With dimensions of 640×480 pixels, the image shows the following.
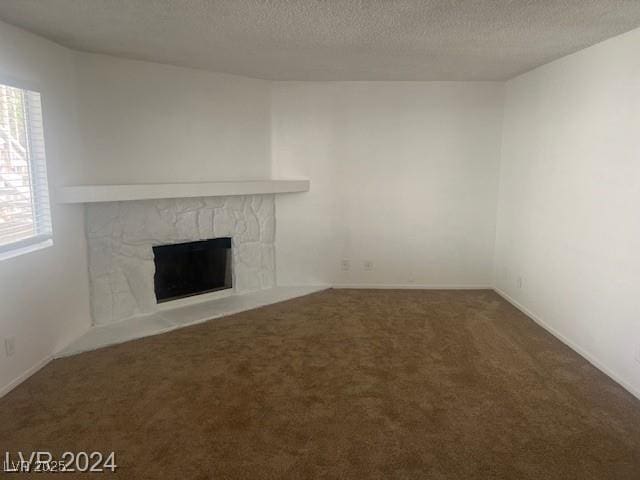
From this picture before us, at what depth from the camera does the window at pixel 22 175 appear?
2893 mm

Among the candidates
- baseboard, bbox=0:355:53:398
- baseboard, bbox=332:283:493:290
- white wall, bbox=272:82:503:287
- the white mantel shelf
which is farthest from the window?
baseboard, bbox=332:283:493:290

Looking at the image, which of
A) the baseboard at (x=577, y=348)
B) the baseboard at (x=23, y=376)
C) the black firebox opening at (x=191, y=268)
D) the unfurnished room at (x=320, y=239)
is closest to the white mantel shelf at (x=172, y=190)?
the unfurnished room at (x=320, y=239)

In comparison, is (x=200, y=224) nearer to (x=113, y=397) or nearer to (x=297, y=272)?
(x=297, y=272)

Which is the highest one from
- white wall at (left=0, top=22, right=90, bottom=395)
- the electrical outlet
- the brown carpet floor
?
white wall at (left=0, top=22, right=90, bottom=395)

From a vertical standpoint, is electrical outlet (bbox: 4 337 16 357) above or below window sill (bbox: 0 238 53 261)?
below

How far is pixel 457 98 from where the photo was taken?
16.3 ft

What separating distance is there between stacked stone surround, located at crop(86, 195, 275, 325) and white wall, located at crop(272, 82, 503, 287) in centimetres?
32

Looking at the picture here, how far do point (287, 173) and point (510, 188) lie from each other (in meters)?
2.39

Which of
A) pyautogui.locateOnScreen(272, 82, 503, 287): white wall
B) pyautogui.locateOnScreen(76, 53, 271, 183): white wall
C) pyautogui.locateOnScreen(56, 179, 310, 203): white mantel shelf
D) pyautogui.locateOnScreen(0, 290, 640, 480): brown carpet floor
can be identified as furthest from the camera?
pyautogui.locateOnScreen(272, 82, 503, 287): white wall

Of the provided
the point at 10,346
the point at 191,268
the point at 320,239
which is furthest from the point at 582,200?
the point at 10,346

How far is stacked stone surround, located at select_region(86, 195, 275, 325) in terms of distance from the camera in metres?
3.98

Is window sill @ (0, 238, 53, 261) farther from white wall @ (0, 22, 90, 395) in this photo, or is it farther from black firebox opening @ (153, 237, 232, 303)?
black firebox opening @ (153, 237, 232, 303)

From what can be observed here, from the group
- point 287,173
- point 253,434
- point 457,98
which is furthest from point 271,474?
point 457,98

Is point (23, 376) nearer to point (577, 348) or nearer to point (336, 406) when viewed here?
point (336, 406)
